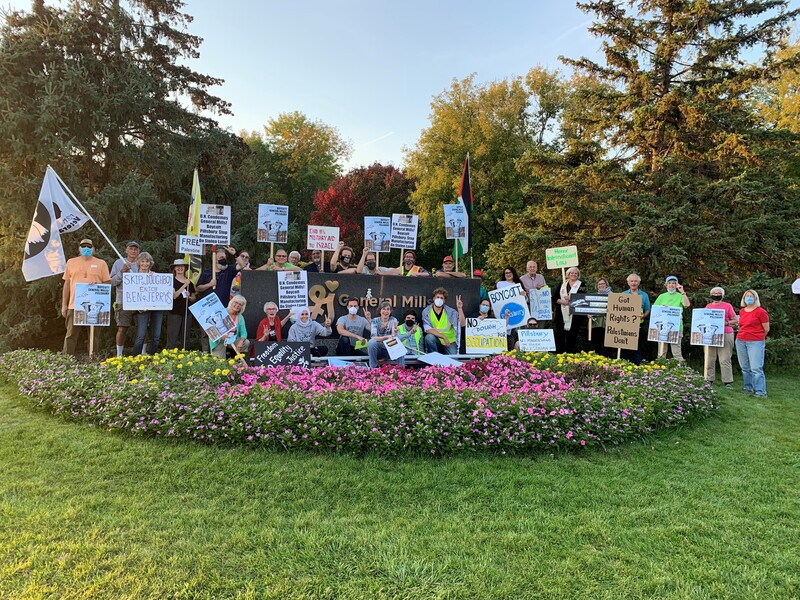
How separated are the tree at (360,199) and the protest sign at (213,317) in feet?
67.6

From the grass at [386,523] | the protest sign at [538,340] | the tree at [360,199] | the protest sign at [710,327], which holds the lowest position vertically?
the grass at [386,523]

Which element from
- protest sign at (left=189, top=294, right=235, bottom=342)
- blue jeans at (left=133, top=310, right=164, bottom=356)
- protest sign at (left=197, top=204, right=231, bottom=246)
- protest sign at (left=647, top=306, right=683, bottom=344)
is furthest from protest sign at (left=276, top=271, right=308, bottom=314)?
protest sign at (left=647, top=306, right=683, bottom=344)

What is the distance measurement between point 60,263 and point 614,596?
8.81m

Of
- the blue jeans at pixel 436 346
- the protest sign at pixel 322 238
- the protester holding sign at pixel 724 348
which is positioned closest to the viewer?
the protester holding sign at pixel 724 348

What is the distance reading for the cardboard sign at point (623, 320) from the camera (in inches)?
326

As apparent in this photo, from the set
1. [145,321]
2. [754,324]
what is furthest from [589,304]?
[145,321]

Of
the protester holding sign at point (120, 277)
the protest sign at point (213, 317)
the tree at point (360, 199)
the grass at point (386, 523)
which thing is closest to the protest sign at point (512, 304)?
the grass at point (386, 523)

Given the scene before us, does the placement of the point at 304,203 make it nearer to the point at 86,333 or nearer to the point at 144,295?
the point at 86,333

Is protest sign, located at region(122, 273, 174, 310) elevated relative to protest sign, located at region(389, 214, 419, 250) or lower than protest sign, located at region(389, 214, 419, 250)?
lower

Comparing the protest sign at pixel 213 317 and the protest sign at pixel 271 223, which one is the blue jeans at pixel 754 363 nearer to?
the protest sign at pixel 213 317

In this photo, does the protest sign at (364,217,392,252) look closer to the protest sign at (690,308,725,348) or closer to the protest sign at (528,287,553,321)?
the protest sign at (528,287,553,321)

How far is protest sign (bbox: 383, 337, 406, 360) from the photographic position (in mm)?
7484

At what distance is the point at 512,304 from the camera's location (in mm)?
9164

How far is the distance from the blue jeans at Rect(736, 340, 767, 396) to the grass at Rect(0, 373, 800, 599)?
127 inches
